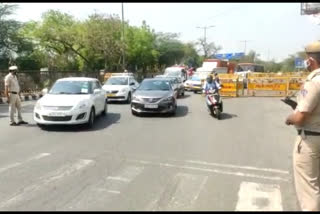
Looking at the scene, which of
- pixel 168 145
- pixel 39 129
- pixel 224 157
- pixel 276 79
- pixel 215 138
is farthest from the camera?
pixel 276 79

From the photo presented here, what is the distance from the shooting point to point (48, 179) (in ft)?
20.2

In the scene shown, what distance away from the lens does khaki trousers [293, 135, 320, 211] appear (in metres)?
3.77

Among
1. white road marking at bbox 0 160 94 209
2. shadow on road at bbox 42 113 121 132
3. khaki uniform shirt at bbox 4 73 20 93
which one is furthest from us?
khaki uniform shirt at bbox 4 73 20 93

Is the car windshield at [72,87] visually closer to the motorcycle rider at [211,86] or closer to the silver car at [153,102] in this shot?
the silver car at [153,102]

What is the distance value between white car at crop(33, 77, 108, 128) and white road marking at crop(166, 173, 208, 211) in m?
5.46

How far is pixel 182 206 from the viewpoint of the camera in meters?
4.93

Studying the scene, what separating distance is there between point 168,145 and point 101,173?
293 cm

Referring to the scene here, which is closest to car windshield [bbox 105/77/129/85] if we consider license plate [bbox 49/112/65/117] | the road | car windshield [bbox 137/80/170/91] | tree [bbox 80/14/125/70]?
car windshield [bbox 137/80/170/91]

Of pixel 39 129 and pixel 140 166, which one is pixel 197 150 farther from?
pixel 39 129

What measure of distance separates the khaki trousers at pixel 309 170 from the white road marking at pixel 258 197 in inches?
42.9

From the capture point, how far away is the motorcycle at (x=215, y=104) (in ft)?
47.1

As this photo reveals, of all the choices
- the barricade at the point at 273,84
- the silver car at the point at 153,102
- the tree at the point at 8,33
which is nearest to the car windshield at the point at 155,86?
the silver car at the point at 153,102

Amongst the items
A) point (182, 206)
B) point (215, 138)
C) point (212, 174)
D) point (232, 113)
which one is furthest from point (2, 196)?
point (232, 113)

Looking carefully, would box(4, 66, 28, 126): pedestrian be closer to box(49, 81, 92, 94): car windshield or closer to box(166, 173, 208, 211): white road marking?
box(49, 81, 92, 94): car windshield
